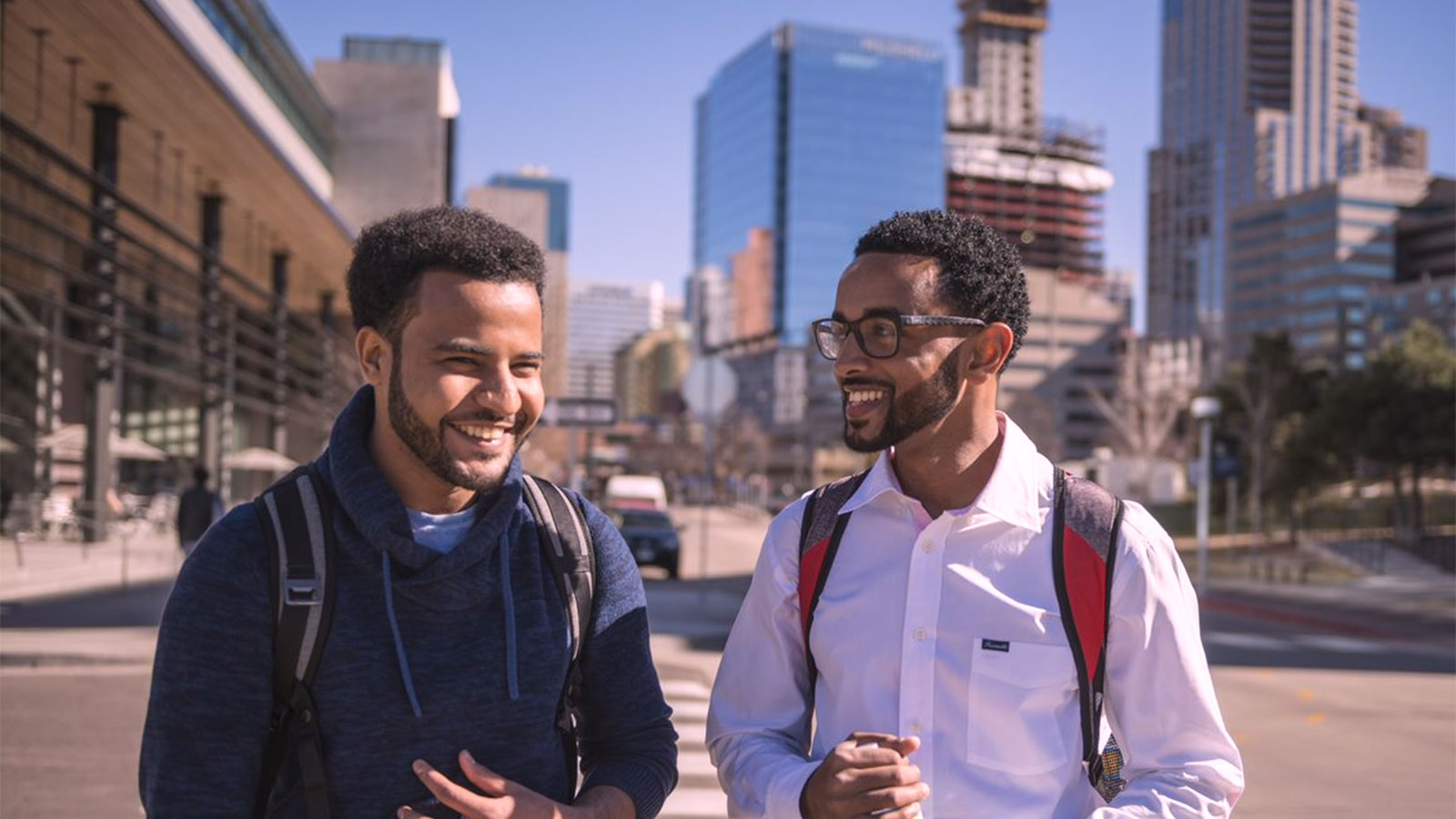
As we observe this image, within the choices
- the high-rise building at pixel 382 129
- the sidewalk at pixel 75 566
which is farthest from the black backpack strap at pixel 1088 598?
the high-rise building at pixel 382 129

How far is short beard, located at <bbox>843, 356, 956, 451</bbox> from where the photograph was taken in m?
2.69

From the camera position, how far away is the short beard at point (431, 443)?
2.40 m

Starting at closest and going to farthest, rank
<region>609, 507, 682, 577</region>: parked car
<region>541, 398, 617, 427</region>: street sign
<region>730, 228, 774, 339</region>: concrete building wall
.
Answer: <region>541, 398, 617, 427</region>: street sign, <region>609, 507, 682, 577</region>: parked car, <region>730, 228, 774, 339</region>: concrete building wall

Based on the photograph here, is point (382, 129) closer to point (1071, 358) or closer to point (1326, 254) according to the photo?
point (1071, 358)

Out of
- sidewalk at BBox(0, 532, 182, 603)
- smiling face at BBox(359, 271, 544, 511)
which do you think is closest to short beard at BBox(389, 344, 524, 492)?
smiling face at BBox(359, 271, 544, 511)

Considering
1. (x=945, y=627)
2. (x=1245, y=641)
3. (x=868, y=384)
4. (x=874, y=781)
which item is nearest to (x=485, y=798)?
(x=874, y=781)

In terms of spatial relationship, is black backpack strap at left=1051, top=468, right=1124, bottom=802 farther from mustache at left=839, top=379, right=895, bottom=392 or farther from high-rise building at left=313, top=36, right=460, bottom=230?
high-rise building at left=313, top=36, right=460, bottom=230

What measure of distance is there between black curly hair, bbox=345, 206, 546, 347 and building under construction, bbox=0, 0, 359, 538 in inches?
784

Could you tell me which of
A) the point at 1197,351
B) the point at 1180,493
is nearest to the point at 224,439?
the point at 1180,493

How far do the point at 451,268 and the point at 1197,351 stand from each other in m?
165

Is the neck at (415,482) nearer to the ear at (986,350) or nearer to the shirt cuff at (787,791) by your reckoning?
the shirt cuff at (787,791)

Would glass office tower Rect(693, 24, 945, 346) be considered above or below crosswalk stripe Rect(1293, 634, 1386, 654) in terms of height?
above

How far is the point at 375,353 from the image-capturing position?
2523 millimetres

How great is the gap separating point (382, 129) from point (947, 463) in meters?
51.3
